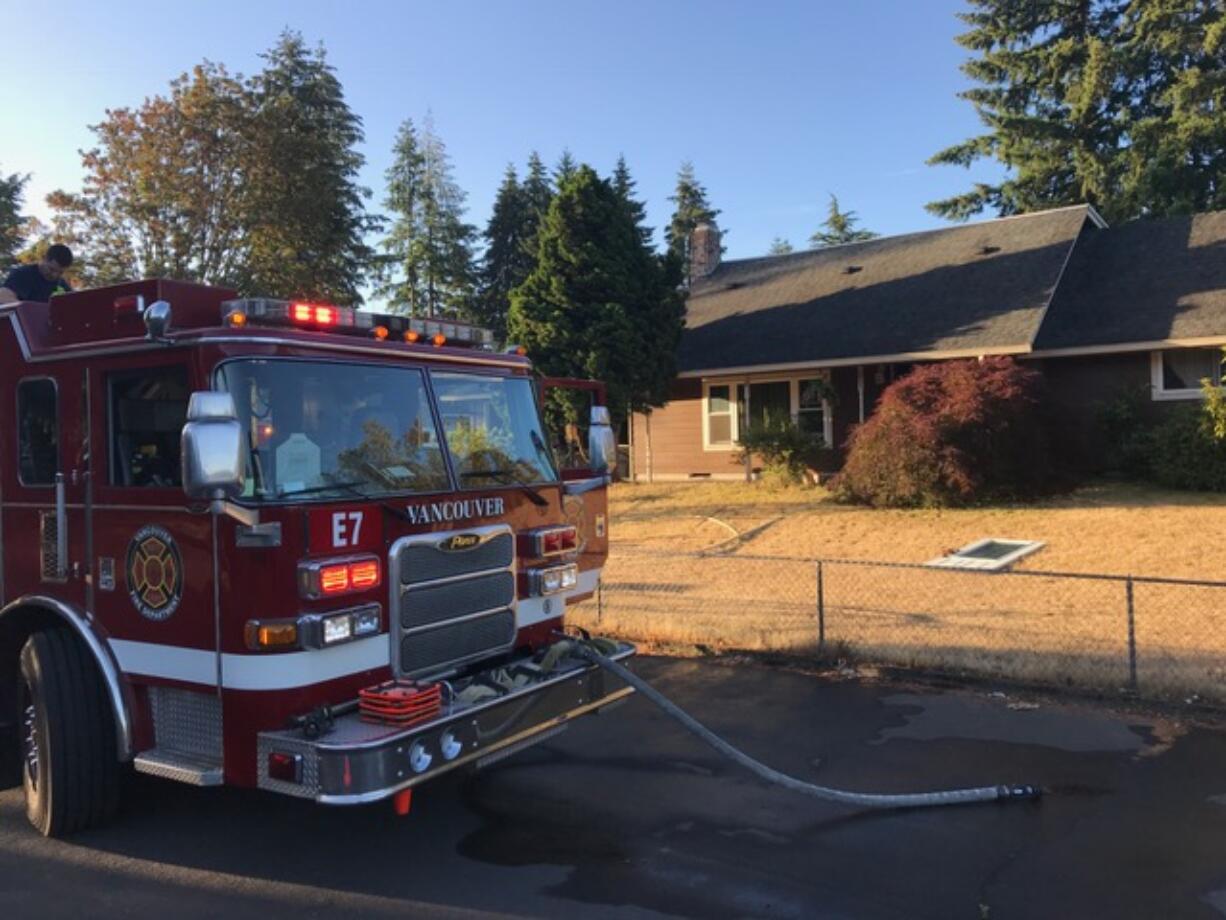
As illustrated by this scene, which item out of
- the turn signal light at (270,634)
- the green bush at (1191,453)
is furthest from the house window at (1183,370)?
the turn signal light at (270,634)

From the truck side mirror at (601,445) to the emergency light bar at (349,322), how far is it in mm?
1034

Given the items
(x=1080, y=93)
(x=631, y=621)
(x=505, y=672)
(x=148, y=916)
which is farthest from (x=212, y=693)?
(x=1080, y=93)

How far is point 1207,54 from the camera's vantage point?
30.8m

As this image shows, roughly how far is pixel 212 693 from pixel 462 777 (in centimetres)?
186

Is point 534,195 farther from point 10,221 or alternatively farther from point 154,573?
point 154,573

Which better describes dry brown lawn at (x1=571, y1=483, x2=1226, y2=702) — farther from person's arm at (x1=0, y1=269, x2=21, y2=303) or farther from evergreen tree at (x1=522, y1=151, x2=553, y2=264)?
evergreen tree at (x1=522, y1=151, x2=553, y2=264)

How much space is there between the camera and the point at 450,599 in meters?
4.56

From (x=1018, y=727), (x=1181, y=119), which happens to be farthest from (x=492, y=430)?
(x=1181, y=119)

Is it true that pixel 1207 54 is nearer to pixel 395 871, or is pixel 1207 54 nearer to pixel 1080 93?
pixel 1080 93

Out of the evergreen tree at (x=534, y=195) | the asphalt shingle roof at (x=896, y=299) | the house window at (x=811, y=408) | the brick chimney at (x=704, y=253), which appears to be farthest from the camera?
the evergreen tree at (x=534, y=195)

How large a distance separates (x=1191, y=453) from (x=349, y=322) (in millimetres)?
14656

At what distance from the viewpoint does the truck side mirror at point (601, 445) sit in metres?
6.17

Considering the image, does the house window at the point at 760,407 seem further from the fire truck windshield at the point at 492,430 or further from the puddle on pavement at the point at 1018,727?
the fire truck windshield at the point at 492,430

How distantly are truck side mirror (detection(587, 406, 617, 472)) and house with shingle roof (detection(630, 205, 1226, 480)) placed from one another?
12507 mm
